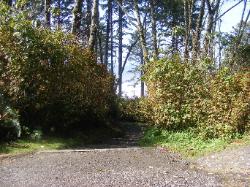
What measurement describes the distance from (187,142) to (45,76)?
464cm

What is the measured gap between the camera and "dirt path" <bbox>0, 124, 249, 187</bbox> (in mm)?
7797

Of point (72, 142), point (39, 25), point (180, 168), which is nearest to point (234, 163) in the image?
point (180, 168)

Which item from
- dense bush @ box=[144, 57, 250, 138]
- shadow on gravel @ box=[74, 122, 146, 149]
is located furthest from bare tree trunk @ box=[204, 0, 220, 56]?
shadow on gravel @ box=[74, 122, 146, 149]

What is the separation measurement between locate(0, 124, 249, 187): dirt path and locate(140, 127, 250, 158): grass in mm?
567

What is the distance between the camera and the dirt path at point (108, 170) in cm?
780

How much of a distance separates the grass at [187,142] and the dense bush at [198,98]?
303 millimetres

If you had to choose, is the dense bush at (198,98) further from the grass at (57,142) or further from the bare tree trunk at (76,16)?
the bare tree trunk at (76,16)

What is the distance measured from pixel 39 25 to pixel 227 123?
652 cm

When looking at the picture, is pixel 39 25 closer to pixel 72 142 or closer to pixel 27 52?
pixel 27 52

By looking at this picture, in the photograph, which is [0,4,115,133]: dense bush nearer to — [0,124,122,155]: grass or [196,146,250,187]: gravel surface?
[0,124,122,155]: grass

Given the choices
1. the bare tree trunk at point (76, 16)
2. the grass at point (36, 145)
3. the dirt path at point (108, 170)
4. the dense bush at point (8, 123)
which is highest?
the bare tree trunk at point (76, 16)

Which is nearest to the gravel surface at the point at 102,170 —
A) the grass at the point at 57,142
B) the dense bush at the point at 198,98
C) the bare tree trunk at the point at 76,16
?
the grass at the point at 57,142

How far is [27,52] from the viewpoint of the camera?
1312 centimetres

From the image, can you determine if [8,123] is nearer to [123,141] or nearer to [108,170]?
[123,141]
